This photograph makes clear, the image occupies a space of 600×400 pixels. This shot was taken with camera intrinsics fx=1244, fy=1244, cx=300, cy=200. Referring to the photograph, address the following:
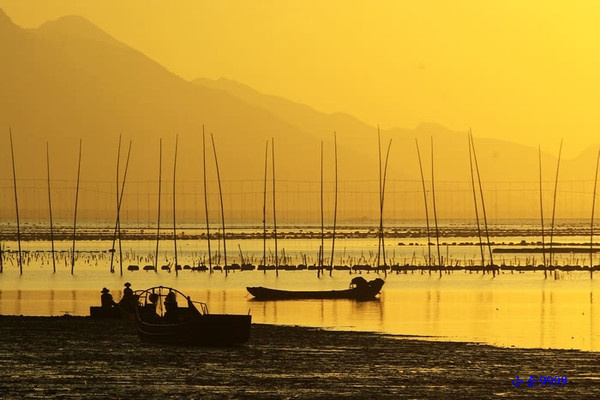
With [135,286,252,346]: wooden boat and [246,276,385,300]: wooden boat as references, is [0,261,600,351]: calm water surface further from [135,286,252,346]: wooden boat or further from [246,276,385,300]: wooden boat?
[135,286,252,346]: wooden boat

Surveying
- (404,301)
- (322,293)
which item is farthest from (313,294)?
(404,301)

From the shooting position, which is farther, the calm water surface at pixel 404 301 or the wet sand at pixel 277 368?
the calm water surface at pixel 404 301

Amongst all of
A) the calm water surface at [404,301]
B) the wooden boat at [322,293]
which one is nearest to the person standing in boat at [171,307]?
the calm water surface at [404,301]

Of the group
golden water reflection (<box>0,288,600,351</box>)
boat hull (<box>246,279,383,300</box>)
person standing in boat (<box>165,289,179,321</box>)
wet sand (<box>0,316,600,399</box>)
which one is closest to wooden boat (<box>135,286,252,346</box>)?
person standing in boat (<box>165,289,179,321</box>)

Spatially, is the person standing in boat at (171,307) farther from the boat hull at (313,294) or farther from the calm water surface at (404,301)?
the boat hull at (313,294)

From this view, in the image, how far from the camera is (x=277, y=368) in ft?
103

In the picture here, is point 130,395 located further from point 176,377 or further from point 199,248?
point 199,248

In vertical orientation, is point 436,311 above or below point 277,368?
above

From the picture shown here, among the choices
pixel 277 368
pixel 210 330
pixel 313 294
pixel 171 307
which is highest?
pixel 171 307

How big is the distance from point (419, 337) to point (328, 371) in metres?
13.3

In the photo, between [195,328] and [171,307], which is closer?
[195,328]

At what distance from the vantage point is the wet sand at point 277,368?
89.2 ft

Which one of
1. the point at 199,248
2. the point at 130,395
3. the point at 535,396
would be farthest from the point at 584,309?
the point at 199,248

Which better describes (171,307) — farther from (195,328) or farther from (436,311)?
(436,311)
